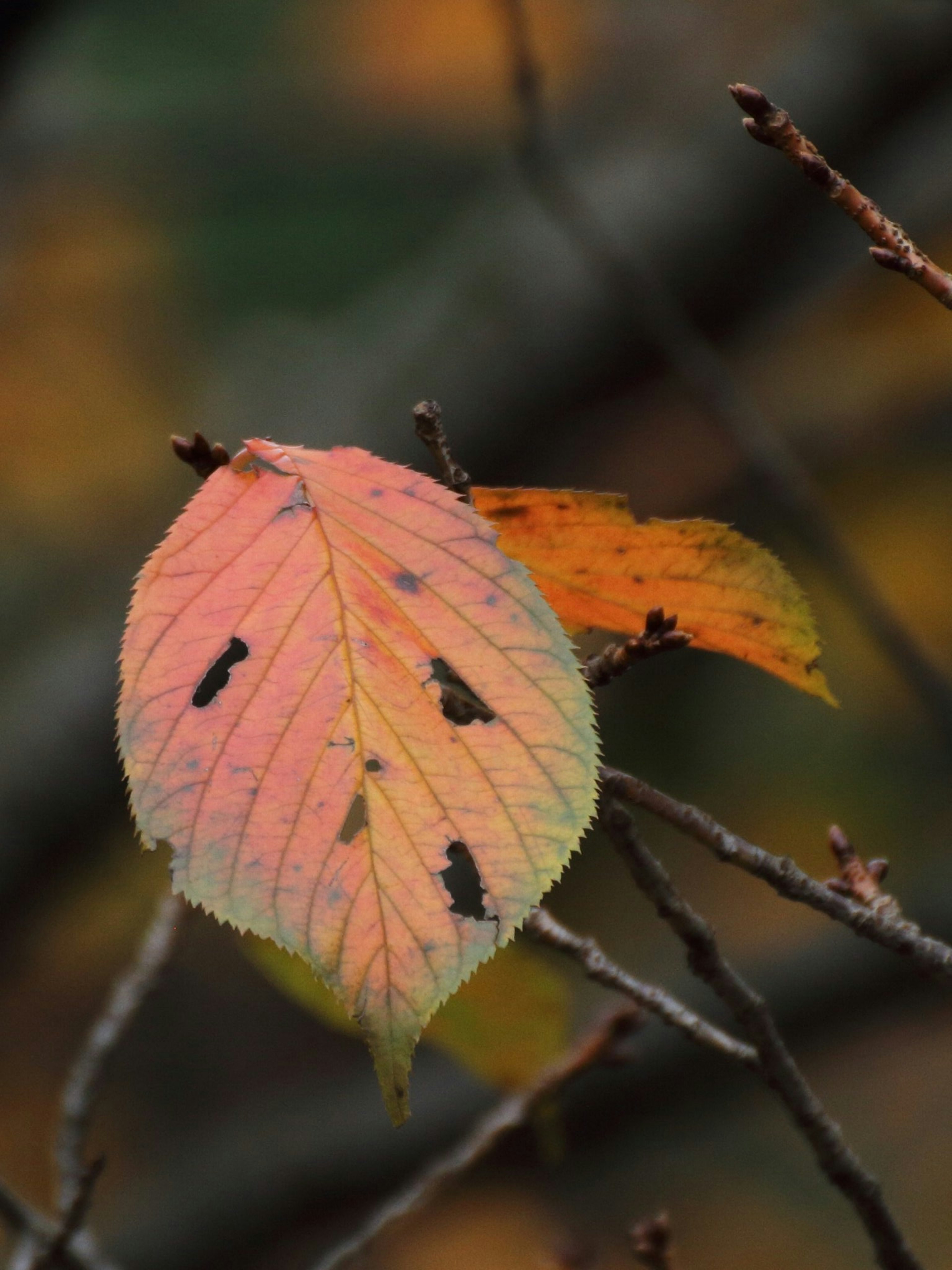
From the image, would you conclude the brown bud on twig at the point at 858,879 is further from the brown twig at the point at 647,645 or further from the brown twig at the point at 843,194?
the brown twig at the point at 843,194

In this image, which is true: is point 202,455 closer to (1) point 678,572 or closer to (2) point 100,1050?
(1) point 678,572

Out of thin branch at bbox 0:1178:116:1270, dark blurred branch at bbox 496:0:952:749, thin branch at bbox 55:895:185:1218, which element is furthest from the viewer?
dark blurred branch at bbox 496:0:952:749

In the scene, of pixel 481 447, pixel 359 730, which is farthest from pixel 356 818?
pixel 481 447

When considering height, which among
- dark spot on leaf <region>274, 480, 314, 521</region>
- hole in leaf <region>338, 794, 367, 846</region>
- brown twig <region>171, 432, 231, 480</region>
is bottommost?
hole in leaf <region>338, 794, 367, 846</region>

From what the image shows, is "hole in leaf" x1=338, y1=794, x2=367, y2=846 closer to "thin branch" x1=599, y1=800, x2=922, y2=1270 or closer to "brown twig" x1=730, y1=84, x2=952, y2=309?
"thin branch" x1=599, y1=800, x2=922, y2=1270

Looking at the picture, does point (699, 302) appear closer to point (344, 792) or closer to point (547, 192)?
point (547, 192)

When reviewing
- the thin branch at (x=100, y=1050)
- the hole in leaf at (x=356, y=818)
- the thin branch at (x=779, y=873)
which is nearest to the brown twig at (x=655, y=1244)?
the thin branch at (x=779, y=873)

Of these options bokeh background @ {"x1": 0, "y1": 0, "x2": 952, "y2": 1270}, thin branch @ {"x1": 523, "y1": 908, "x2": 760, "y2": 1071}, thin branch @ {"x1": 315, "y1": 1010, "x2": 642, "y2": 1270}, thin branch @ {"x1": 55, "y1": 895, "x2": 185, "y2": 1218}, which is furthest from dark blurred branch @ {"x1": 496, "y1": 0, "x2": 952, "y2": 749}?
thin branch @ {"x1": 55, "y1": 895, "x2": 185, "y2": 1218}

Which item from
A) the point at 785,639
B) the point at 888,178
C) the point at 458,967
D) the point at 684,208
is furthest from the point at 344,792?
the point at 888,178
